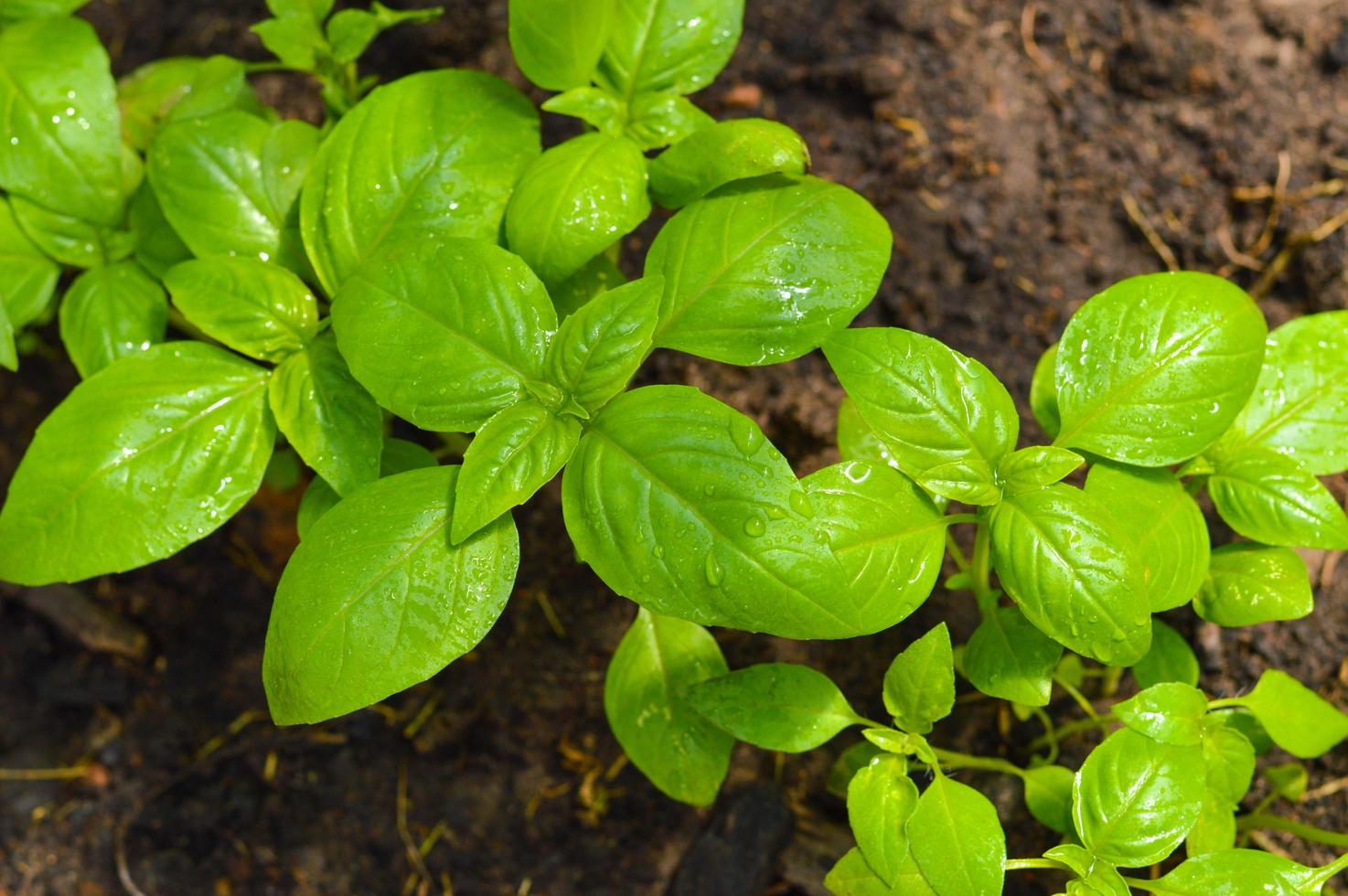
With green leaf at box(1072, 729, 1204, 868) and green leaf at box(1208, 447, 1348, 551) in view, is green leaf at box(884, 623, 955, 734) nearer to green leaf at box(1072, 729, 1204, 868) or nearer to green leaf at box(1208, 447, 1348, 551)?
green leaf at box(1072, 729, 1204, 868)

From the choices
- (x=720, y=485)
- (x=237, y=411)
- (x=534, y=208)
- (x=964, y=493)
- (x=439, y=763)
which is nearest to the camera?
(x=720, y=485)

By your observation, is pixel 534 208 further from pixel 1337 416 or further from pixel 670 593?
pixel 1337 416

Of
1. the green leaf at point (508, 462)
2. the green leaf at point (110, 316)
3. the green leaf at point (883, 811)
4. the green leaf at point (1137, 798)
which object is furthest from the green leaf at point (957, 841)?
the green leaf at point (110, 316)

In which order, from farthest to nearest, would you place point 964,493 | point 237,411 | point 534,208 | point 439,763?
point 439,763 < point 237,411 < point 534,208 < point 964,493

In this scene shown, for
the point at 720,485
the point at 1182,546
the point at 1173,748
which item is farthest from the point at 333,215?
the point at 1173,748

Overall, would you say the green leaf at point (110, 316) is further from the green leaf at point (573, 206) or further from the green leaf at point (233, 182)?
the green leaf at point (573, 206)

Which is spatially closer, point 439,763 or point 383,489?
point 383,489
